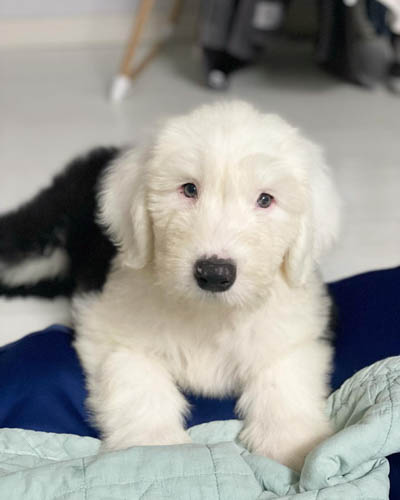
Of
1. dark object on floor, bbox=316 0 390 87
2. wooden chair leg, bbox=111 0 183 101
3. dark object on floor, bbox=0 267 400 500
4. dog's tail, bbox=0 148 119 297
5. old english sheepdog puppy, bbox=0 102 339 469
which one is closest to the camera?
old english sheepdog puppy, bbox=0 102 339 469

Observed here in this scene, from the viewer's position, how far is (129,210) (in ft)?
6.04

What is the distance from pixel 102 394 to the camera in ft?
6.32

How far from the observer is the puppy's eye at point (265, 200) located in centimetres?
169

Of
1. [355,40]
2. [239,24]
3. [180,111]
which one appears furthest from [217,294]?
[355,40]

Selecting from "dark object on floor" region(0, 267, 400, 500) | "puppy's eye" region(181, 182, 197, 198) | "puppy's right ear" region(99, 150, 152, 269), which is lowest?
"dark object on floor" region(0, 267, 400, 500)

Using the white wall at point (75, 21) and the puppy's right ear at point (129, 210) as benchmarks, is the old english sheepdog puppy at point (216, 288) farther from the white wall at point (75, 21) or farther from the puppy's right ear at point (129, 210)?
the white wall at point (75, 21)

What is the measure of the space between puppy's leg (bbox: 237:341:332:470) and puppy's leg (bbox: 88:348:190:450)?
19cm

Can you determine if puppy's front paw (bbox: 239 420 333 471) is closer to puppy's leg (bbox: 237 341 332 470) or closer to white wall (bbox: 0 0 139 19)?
puppy's leg (bbox: 237 341 332 470)

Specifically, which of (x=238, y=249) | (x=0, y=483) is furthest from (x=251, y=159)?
(x=0, y=483)

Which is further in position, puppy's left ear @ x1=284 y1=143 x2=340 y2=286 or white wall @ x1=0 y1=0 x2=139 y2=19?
white wall @ x1=0 y1=0 x2=139 y2=19

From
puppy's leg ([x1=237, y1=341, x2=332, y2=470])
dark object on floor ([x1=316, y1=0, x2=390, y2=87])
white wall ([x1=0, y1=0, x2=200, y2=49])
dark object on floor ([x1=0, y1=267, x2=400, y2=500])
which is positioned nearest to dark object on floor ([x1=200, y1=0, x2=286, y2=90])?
dark object on floor ([x1=316, y1=0, x2=390, y2=87])

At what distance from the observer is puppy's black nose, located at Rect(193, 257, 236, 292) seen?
1524mm

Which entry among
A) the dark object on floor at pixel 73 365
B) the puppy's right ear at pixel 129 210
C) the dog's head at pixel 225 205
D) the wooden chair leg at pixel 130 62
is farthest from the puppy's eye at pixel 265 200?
the wooden chair leg at pixel 130 62

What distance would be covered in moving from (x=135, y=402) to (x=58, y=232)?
85cm
